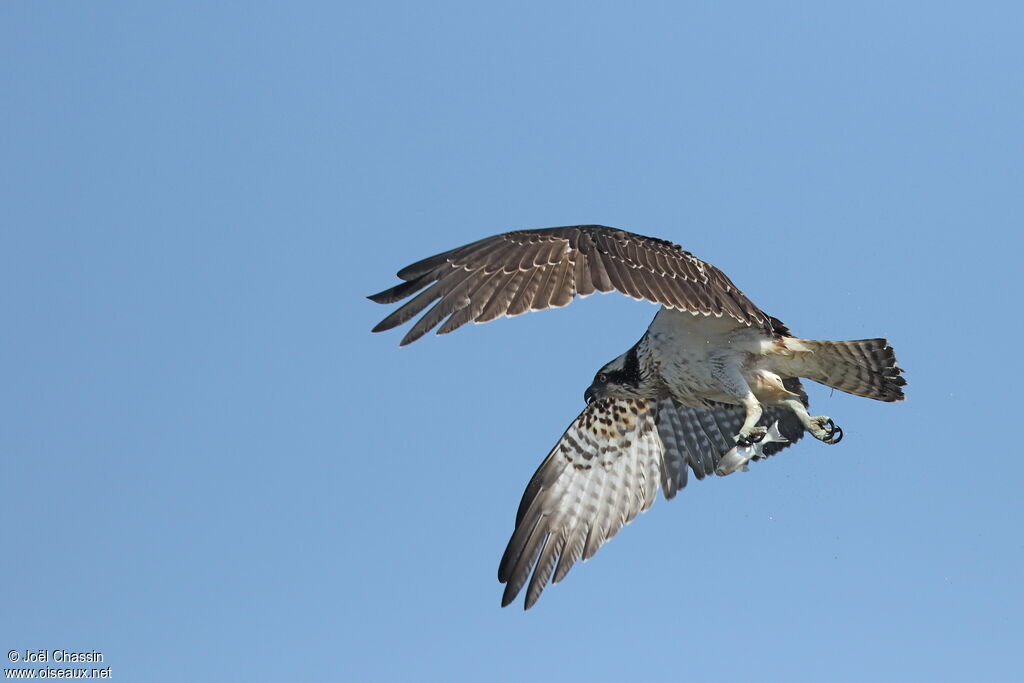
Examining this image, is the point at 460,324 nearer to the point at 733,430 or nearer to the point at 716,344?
the point at 716,344

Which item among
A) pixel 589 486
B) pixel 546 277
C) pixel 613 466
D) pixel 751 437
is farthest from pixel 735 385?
pixel 546 277

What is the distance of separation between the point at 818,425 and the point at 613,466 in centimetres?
198

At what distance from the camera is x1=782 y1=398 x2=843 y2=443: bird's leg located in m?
9.34

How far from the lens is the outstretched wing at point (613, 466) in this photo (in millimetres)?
10438

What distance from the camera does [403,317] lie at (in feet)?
23.1

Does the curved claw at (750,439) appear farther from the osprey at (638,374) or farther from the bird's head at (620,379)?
the bird's head at (620,379)

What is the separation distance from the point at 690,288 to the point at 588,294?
2.96 ft

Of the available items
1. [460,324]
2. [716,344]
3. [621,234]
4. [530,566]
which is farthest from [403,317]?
[530,566]

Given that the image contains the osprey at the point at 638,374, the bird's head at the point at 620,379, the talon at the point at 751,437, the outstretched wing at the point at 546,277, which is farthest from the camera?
the bird's head at the point at 620,379

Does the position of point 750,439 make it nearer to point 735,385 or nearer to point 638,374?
point 735,385

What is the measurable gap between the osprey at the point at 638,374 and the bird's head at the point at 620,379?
0.01 metres

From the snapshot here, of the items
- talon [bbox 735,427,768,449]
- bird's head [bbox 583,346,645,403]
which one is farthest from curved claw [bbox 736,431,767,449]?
bird's head [bbox 583,346,645,403]

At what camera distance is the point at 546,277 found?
7453 mm

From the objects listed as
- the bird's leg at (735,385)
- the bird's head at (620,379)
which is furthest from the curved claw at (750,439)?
the bird's head at (620,379)
